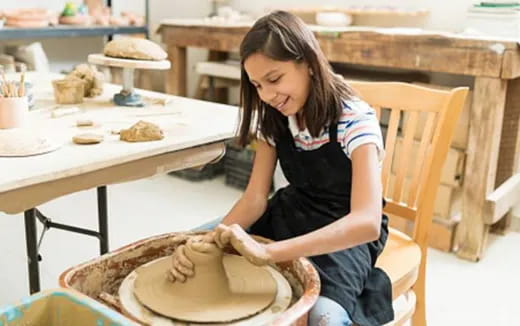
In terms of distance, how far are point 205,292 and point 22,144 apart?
0.58 metres

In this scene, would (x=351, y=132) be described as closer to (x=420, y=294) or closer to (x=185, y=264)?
(x=185, y=264)

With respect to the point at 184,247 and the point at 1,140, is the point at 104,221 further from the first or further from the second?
the point at 184,247

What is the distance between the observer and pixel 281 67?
4.04 feet

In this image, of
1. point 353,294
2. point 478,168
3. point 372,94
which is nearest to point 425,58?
point 478,168

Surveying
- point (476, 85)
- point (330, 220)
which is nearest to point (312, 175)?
point (330, 220)

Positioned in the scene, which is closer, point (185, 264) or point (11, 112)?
point (185, 264)

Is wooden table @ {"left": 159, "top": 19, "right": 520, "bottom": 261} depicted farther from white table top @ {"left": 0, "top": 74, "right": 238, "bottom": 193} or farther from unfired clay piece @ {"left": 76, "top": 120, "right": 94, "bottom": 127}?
unfired clay piece @ {"left": 76, "top": 120, "right": 94, "bottom": 127}

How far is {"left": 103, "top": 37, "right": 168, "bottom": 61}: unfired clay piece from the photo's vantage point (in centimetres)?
175

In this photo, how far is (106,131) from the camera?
1.55 meters

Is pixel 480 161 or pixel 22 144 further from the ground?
pixel 22 144

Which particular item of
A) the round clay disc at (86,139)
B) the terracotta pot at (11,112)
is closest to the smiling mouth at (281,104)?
the round clay disc at (86,139)

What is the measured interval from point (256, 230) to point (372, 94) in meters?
0.58

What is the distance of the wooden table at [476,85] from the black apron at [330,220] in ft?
4.02

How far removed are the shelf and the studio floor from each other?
890 mm
